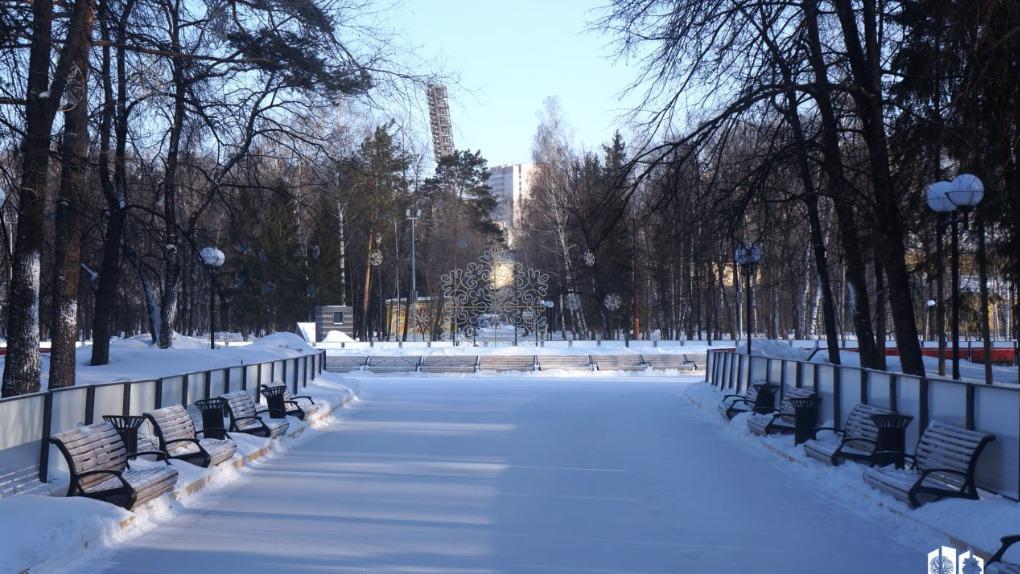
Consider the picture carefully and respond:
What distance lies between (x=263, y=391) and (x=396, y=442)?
303 centimetres

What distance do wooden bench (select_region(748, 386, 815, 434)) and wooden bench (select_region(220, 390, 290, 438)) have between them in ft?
25.0

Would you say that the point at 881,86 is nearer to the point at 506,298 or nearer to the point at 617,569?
the point at 617,569

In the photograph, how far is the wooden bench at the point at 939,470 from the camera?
862 centimetres

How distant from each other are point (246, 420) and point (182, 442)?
9.60ft

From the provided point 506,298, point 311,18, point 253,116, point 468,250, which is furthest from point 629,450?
point 468,250

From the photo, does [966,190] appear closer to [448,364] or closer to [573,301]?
[448,364]

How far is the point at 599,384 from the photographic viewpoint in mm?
30828

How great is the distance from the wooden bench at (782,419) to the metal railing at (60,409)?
28.4 feet

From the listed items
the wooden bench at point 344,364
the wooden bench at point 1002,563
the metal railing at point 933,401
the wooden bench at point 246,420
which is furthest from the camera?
the wooden bench at point 344,364

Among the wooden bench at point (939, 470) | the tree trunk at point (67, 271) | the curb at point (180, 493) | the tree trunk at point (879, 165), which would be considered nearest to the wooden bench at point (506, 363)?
the curb at point (180, 493)

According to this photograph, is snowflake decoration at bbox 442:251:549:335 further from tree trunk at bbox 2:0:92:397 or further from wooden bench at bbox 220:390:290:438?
tree trunk at bbox 2:0:92:397

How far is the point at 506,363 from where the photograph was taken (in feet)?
124

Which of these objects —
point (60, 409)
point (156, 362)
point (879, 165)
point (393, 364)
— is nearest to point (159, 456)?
point (60, 409)

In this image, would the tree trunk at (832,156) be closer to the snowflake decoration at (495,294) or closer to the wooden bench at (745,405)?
the wooden bench at (745,405)
